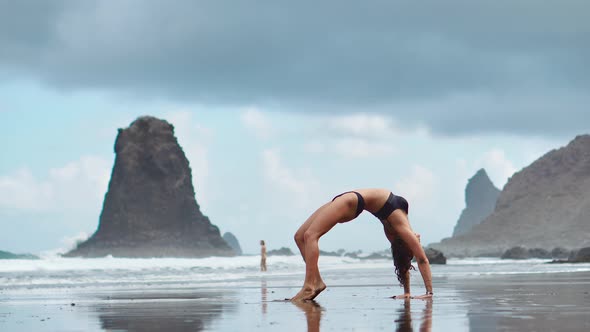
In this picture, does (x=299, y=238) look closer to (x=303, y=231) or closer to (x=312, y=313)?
(x=303, y=231)

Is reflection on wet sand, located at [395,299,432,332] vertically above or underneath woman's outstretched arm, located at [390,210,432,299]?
A: underneath

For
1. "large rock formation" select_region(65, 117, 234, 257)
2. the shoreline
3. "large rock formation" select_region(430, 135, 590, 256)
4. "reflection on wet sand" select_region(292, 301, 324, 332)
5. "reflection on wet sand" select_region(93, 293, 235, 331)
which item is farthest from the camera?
"large rock formation" select_region(65, 117, 234, 257)

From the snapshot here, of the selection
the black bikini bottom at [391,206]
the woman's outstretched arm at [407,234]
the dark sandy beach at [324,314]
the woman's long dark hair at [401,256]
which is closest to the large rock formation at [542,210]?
the woman's long dark hair at [401,256]

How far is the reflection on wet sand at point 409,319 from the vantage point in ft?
26.4

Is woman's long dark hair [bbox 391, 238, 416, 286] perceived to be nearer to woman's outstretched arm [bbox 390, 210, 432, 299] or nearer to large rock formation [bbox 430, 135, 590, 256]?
woman's outstretched arm [bbox 390, 210, 432, 299]

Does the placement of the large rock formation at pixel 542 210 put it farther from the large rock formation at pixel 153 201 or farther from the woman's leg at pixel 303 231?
the woman's leg at pixel 303 231

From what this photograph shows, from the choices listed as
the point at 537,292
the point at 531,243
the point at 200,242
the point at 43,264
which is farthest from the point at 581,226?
the point at 537,292

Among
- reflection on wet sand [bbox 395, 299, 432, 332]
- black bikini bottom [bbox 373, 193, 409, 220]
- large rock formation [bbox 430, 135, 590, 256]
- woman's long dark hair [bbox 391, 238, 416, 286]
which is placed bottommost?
reflection on wet sand [bbox 395, 299, 432, 332]

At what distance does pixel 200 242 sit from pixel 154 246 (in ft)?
21.2

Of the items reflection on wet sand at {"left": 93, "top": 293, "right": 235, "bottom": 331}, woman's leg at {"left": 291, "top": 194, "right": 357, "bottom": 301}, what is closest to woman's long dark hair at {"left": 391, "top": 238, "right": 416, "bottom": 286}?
woman's leg at {"left": 291, "top": 194, "right": 357, "bottom": 301}

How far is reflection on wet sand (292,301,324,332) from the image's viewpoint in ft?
27.4

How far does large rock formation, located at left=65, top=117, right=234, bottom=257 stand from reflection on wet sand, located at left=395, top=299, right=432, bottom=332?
108842mm

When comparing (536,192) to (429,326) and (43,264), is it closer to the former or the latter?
(43,264)

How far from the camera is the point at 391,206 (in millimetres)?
12328
